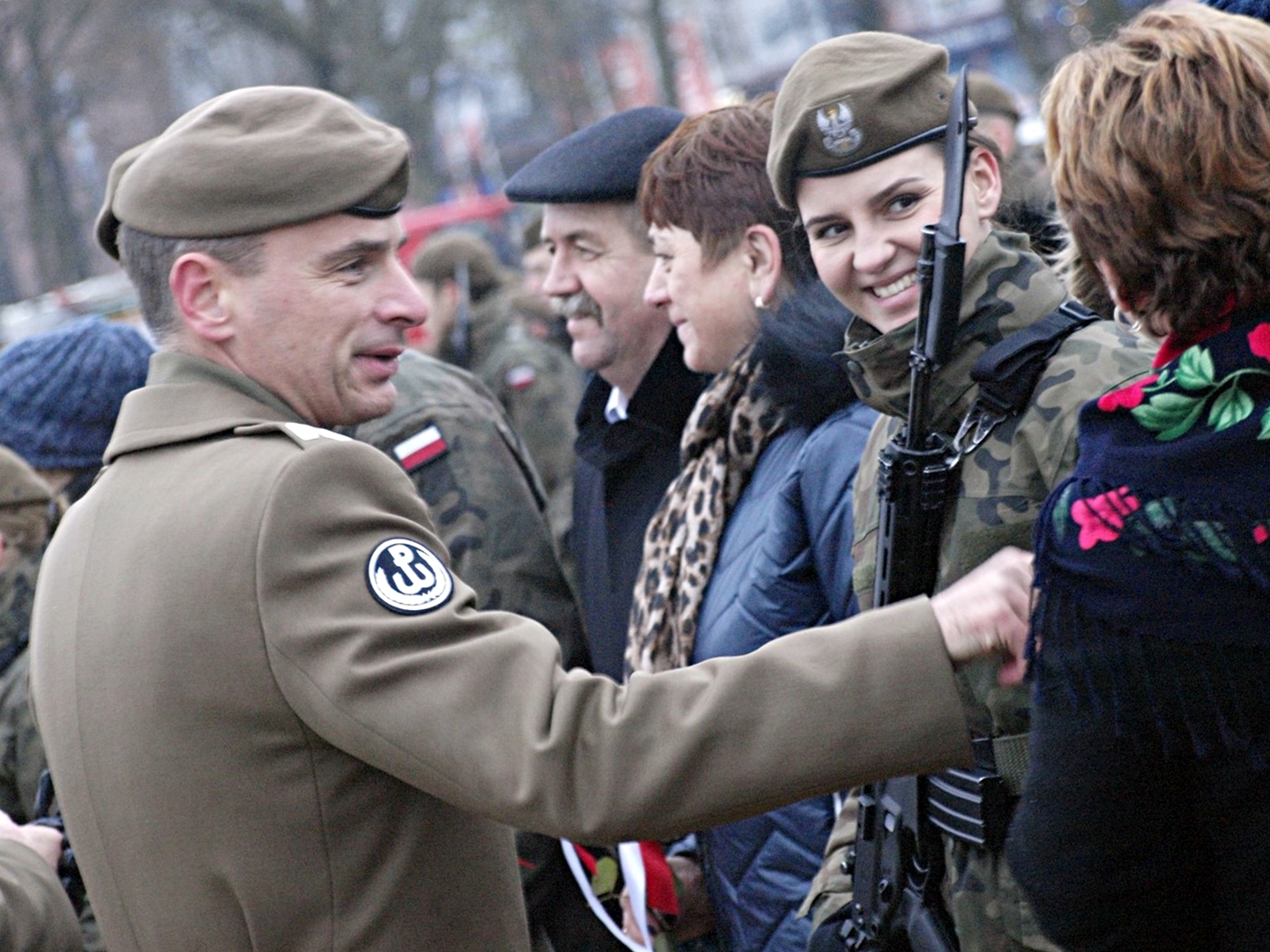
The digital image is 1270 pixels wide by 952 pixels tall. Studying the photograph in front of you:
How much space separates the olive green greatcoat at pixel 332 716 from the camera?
192 centimetres

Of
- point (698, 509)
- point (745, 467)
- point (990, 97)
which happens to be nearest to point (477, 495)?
point (698, 509)

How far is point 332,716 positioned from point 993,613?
85 centimetres

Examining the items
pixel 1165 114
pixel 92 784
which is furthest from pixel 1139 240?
pixel 92 784

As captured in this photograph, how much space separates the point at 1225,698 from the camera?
1692mm

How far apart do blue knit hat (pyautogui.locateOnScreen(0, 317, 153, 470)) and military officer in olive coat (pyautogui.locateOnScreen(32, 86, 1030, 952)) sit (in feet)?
5.72

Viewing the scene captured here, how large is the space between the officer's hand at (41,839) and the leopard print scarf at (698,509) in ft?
4.07

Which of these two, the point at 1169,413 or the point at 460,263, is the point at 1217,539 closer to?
the point at 1169,413

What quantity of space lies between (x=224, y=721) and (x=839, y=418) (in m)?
1.53

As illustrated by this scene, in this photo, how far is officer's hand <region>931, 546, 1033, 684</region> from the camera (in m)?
1.86

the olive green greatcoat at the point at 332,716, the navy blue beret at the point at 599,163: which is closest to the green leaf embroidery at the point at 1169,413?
the olive green greatcoat at the point at 332,716

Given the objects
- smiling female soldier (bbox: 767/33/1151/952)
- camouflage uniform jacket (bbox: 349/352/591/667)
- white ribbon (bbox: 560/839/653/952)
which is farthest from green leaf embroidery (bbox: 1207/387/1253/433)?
camouflage uniform jacket (bbox: 349/352/591/667)

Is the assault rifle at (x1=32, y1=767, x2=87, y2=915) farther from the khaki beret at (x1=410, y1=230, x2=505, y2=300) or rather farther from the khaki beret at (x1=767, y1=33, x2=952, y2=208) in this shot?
the khaki beret at (x1=410, y1=230, x2=505, y2=300)

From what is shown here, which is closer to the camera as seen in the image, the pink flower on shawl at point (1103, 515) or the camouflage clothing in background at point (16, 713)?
the pink flower on shawl at point (1103, 515)

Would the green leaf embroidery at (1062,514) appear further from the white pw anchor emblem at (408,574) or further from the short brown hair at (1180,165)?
the white pw anchor emblem at (408,574)
